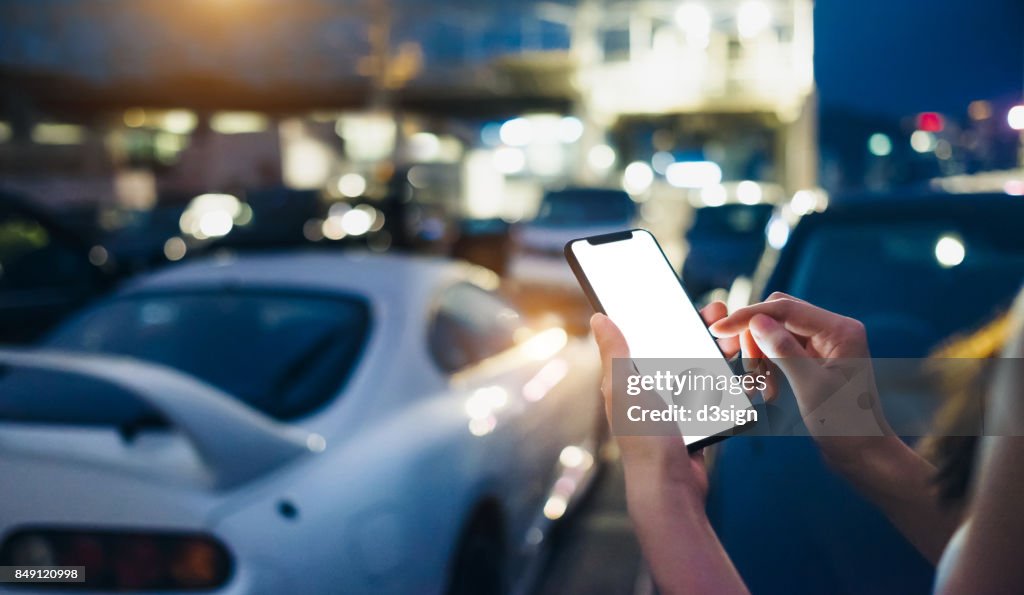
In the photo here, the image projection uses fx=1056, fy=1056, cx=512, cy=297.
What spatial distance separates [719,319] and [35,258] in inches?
190

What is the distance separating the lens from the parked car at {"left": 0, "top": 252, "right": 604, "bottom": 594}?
2.31 m

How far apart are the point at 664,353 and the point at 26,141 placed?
44.0 meters

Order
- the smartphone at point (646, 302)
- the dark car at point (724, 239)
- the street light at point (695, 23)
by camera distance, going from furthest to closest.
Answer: the street light at point (695, 23)
the dark car at point (724, 239)
the smartphone at point (646, 302)

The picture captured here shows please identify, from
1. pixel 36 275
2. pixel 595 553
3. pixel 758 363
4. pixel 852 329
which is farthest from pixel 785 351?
pixel 36 275

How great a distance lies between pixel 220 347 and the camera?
368 cm

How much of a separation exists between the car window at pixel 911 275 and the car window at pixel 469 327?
1.33m

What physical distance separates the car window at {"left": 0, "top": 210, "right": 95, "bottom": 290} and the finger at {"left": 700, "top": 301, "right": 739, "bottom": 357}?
14.5 ft

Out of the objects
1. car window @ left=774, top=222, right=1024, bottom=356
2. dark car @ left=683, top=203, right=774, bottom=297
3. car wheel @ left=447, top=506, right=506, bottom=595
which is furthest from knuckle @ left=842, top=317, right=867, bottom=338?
dark car @ left=683, top=203, right=774, bottom=297

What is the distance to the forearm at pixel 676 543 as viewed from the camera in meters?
1.39

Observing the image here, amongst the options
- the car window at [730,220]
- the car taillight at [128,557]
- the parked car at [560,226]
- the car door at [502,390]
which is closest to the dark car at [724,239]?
the car window at [730,220]

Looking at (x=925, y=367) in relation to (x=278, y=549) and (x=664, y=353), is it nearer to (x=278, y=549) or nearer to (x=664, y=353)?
(x=664, y=353)

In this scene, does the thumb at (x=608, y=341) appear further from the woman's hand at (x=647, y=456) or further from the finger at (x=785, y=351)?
the finger at (x=785, y=351)

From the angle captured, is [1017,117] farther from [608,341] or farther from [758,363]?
[608,341]

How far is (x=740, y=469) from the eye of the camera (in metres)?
2.59
